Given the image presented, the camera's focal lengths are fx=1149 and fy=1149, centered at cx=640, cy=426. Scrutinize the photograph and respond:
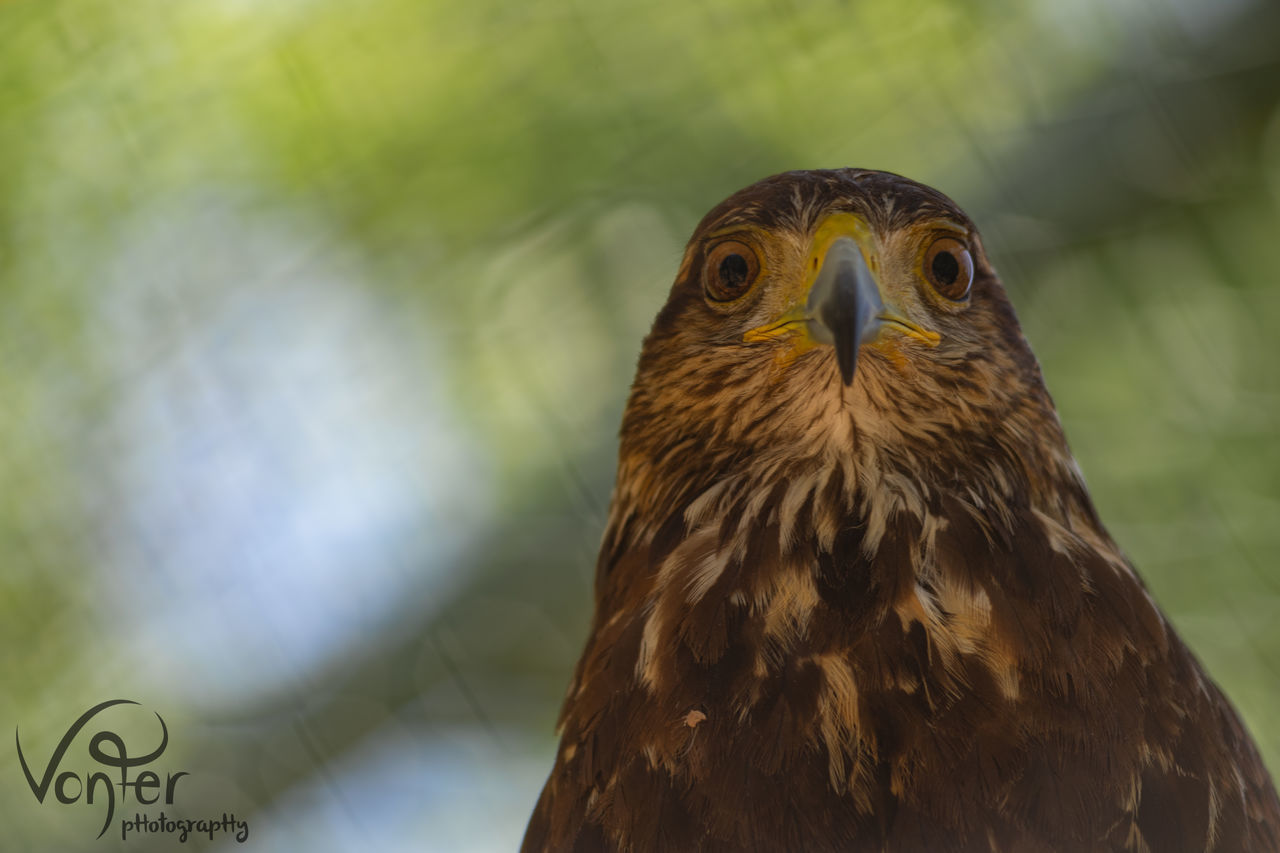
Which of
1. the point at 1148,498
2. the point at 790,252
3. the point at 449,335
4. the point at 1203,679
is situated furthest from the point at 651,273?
the point at 1203,679

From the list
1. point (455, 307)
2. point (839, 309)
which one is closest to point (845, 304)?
point (839, 309)

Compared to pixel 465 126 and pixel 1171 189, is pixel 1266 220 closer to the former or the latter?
pixel 1171 189

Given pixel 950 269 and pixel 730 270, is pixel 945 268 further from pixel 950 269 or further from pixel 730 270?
pixel 730 270

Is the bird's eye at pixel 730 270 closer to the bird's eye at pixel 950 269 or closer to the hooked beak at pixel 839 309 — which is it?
the hooked beak at pixel 839 309

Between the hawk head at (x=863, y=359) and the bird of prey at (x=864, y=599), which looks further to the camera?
the hawk head at (x=863, y=359)
